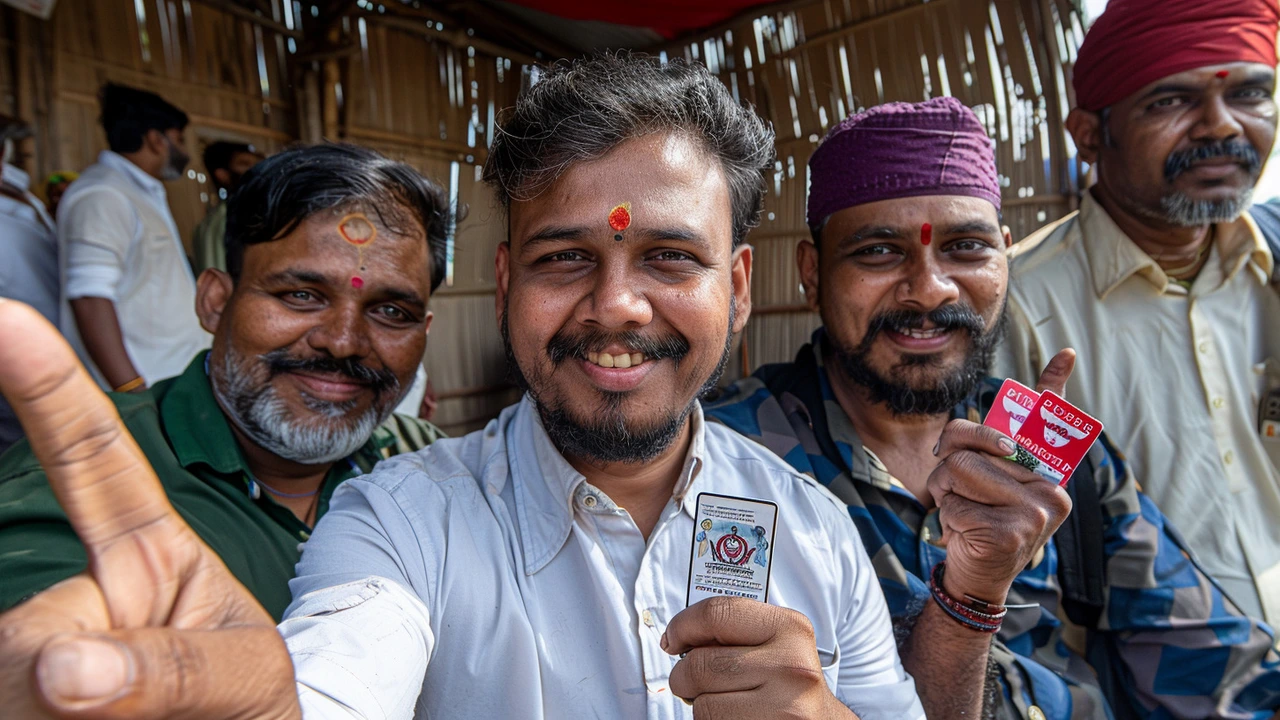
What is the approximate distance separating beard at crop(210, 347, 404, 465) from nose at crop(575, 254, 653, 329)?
853 millimetres

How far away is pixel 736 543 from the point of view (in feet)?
3.85

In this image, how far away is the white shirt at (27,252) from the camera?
323cm

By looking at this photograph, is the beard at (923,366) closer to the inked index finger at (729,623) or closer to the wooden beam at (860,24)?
the inked index finger at (729,623)

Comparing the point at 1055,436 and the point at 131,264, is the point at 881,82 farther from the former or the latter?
the point at 131,264

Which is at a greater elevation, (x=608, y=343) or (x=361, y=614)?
(x=608, y=343)

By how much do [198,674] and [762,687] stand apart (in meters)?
0.73

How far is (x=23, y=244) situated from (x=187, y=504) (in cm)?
247

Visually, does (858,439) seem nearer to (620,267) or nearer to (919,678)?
(919,678)

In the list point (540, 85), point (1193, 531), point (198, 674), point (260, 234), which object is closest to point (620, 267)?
point (540, 85)

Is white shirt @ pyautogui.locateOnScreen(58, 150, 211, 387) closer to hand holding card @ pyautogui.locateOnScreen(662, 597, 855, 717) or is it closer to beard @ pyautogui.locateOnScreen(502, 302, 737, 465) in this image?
beard @ pyautogui.locateOnScreen(502, 302, 737, 465)

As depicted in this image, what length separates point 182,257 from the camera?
377 centimetres

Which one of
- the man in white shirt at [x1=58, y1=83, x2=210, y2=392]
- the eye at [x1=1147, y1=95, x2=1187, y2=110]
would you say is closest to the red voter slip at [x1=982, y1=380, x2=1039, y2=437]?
the eye at [x1=1147, y1=95, x2=1187, y2=110]

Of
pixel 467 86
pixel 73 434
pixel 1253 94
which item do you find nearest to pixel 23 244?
pixel 467 86

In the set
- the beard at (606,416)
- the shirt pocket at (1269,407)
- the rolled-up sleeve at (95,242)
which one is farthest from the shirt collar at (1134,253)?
the rolled-up sleeve at (95,242)
